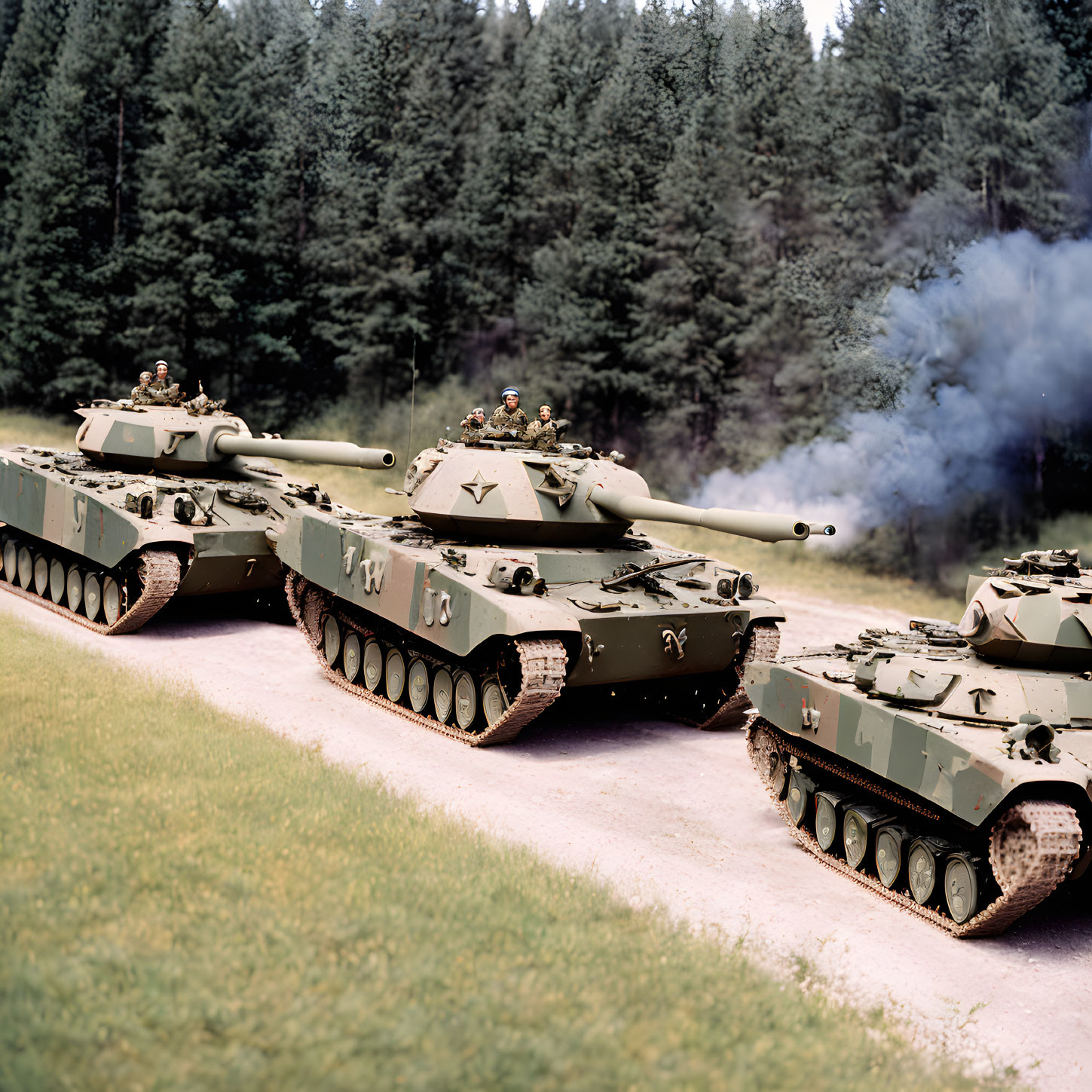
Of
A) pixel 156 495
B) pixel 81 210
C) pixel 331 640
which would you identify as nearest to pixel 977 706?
pixel 331 640

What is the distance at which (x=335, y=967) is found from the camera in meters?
5.71

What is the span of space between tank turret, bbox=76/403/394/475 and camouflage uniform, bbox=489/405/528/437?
149 inches

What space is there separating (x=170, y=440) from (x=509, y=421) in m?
6.37

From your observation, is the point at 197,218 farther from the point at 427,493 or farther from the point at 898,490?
the point at 427,493

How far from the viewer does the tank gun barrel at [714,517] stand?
1028cm

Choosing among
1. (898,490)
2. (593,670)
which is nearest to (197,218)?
(898,490)

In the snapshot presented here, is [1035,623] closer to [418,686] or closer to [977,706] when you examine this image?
[977,706]

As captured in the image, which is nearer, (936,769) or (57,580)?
(936,769)

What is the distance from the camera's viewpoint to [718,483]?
1196 inches

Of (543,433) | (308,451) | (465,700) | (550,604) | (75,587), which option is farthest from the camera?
(75,587)

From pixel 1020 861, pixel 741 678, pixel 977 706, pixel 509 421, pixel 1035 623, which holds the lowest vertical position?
pixel 741 678

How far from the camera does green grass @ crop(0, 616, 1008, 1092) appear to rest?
4.96 m

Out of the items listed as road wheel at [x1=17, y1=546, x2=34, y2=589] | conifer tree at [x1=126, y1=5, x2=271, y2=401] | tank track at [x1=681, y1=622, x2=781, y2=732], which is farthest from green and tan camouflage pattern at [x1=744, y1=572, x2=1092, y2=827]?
conifer tree at [x1=126, y1=5, x2=271, y2=401]

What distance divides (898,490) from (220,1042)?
23.4m
